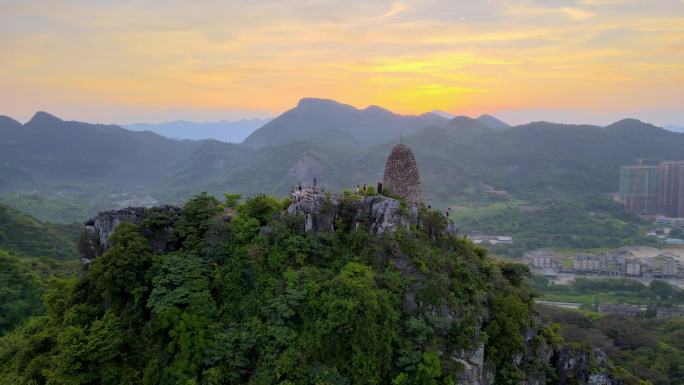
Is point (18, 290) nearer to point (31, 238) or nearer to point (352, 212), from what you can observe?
point (31, 238)

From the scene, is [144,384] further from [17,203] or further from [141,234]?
[17,203]

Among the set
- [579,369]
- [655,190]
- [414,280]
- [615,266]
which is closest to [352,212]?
[414,280]

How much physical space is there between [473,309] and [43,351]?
18.3m

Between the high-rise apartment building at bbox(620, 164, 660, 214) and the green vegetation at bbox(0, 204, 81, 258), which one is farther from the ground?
the high-rise apartment building at bbox(620, 164, 660, 214)

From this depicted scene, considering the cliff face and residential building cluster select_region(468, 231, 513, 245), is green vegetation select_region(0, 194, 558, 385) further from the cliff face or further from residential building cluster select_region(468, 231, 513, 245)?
residential building cluster select_region(468, 231, 513, 245)

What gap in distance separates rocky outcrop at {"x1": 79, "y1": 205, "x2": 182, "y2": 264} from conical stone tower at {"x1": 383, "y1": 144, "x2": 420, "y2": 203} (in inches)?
447

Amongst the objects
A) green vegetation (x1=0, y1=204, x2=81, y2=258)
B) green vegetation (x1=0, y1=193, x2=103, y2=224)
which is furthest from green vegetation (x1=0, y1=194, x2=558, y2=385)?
green vegetation (x1=0, y1=193, x2=103, y2=224)

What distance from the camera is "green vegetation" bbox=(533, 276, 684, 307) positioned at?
69188mm

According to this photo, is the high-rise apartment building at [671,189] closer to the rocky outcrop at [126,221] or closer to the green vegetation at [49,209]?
the rocky outcrop at [126,221]

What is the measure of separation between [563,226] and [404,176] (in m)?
110

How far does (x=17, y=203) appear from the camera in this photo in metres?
123

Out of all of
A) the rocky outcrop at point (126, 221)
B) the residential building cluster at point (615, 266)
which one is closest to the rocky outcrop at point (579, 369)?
the rocky outcrop at point (126, 221)

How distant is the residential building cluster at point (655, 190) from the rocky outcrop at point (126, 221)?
15870cm

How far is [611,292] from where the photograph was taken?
74.4m
